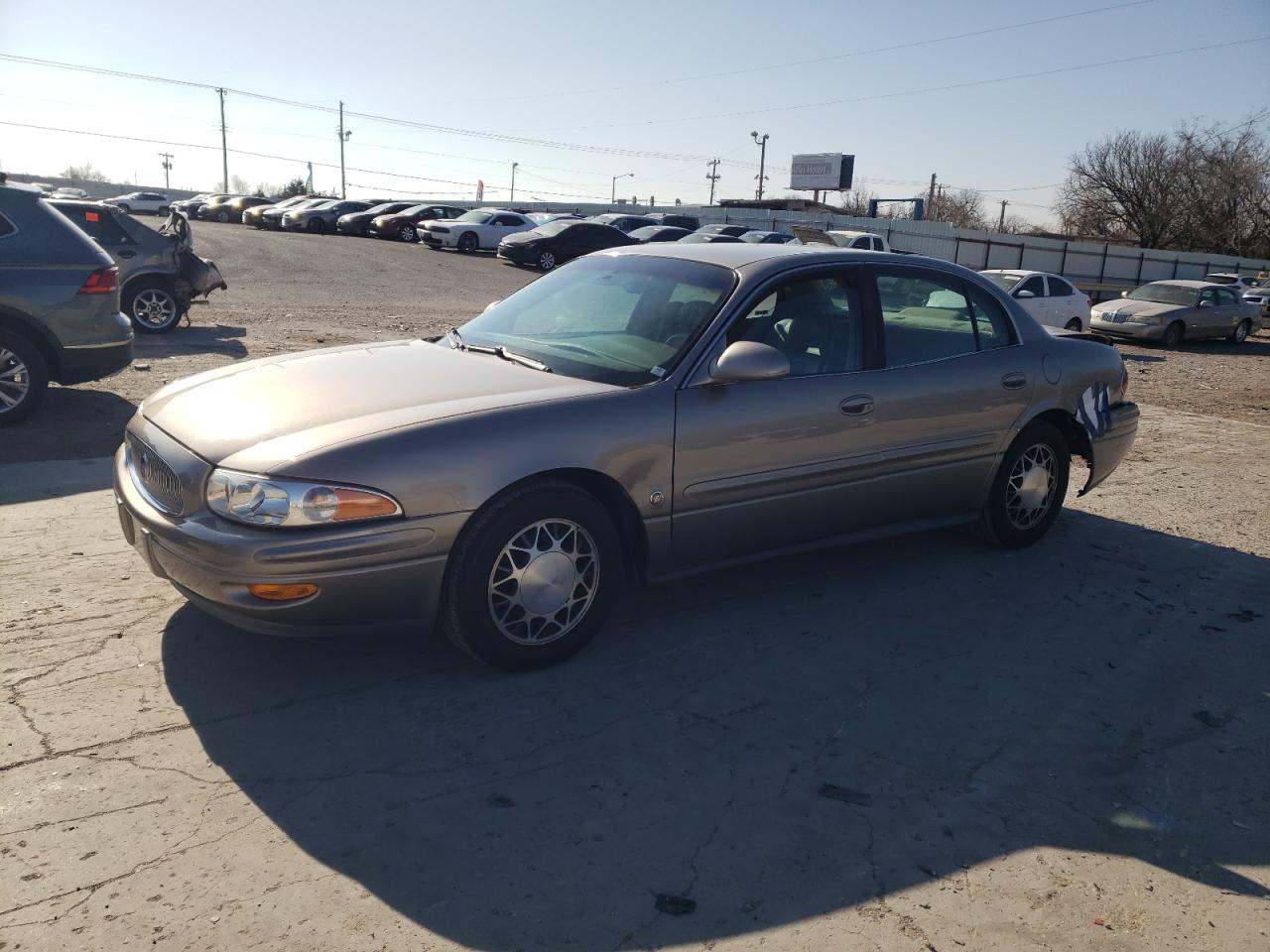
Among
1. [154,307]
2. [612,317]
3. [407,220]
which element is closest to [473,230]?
[407,220]

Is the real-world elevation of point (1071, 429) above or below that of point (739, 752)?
above

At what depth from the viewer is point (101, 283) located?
25.3ft

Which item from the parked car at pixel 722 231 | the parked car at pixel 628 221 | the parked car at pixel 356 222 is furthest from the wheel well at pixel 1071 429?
the parked car at pixel 356 222

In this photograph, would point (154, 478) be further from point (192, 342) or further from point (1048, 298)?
point (1048, 298)

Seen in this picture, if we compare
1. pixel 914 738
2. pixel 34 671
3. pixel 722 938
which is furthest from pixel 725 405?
pixel 34 671

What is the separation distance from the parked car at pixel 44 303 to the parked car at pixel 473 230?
27.8 metres

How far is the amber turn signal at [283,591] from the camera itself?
3.48 metres

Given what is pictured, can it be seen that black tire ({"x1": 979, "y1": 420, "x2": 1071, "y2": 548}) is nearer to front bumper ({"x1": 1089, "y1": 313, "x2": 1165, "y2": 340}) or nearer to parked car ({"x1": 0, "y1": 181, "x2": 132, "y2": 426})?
parked car ({"x1": 0, "y1": 181, "x2": 132, "y2": 426})

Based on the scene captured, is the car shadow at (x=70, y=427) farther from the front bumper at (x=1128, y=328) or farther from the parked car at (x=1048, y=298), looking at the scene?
the front bumper at (x=1128, y=328)

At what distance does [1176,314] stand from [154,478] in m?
21.8

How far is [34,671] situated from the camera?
3791 millimetres

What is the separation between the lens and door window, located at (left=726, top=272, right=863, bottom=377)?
4.71 meters

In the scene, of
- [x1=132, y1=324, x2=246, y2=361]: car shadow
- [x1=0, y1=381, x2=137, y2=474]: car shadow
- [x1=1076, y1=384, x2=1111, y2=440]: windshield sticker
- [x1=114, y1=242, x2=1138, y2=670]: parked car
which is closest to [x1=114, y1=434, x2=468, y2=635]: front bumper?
[x1=114, y1=242, x2=1138, y2=670]: parked car

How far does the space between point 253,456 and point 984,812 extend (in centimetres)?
270
